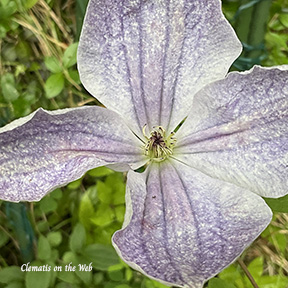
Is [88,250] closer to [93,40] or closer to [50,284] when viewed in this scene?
[50,284]

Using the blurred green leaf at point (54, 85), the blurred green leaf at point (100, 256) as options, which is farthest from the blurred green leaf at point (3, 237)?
the blurred green leaf at point (54, 85)

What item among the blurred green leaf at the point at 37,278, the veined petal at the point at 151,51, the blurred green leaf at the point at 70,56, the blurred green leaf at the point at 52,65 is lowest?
the blurred green leaf at the point at 37,278

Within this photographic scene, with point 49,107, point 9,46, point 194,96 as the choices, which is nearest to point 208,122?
point 194,96

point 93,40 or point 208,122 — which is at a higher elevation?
point 93,40

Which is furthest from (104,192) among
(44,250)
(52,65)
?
(52,65)

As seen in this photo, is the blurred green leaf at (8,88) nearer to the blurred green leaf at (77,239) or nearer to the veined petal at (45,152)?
the blurred green leaf at (77,239)

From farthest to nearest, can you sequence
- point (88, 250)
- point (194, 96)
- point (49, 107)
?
point (49, 107) → point (88, 250) → point (194, 96)
